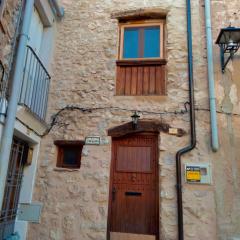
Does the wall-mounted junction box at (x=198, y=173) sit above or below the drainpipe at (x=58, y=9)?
below

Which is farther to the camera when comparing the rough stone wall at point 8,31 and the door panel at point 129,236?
the door panel at point 129,236

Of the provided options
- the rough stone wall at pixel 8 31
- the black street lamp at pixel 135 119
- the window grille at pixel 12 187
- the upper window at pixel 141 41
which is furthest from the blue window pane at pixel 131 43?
the window grille at pixel 12 187

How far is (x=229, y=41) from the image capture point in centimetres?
441

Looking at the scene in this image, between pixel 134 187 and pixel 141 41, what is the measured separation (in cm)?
276

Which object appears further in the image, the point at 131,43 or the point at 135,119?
the point at 131,43

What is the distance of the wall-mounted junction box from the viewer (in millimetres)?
4230

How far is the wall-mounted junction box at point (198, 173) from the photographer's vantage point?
4.23 meters

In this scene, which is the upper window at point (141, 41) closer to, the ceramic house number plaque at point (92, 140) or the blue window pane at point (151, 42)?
the blue window pane at point (151, 42)

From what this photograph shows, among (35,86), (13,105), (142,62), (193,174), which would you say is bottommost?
(193,174)

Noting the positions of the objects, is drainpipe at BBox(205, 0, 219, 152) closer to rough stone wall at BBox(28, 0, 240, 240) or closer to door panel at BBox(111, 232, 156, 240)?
rough stone wall at BBox(28, 0, 240, 240)

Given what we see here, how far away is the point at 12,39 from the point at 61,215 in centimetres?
281

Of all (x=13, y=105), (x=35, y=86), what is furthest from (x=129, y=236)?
(x=35, y=86)

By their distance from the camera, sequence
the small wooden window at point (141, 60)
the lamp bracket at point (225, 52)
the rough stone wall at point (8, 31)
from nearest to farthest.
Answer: the rough stone wall at point (8, 31) → the lamp bracket at point (225, 52) → the small wooden window at point (141, 60)

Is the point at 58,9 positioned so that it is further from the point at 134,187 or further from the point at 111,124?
the point at 134,187
